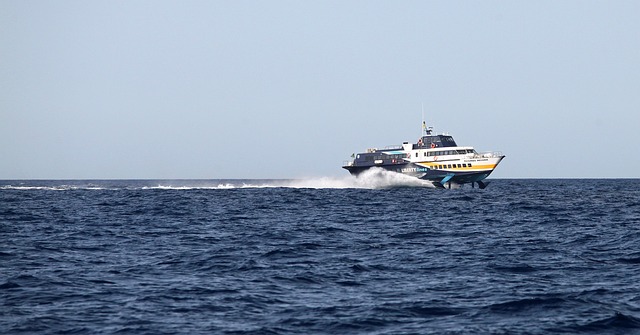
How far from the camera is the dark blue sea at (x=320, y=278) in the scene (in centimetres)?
1494

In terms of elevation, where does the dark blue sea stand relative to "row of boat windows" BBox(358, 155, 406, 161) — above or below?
below

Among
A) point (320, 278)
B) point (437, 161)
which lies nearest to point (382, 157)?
point (437, 161)

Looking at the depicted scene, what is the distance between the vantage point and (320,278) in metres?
20.3

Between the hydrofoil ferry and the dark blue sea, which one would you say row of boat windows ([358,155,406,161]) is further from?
the dark blue sea

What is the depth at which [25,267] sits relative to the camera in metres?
22.4

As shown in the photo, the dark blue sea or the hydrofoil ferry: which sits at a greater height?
the hydrofoil ferry

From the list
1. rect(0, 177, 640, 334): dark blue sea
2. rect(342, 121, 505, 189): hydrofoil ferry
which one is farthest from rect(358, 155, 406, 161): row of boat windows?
rect(0, 177, 640, 334): dark blue sea

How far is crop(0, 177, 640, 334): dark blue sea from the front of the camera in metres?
14.9

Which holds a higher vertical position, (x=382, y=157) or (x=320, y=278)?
(x=382, y=157)

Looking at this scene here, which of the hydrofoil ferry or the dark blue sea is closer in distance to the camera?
the dark blue sea

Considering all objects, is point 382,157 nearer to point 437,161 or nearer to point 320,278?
point 437,161

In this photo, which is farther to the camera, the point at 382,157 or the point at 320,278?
the point at 382,157

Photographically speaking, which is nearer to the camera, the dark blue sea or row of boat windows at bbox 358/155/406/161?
the dark blue sea

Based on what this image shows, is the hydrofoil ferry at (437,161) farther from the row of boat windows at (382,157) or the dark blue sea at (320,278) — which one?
the dark blue sea at (320,278)
